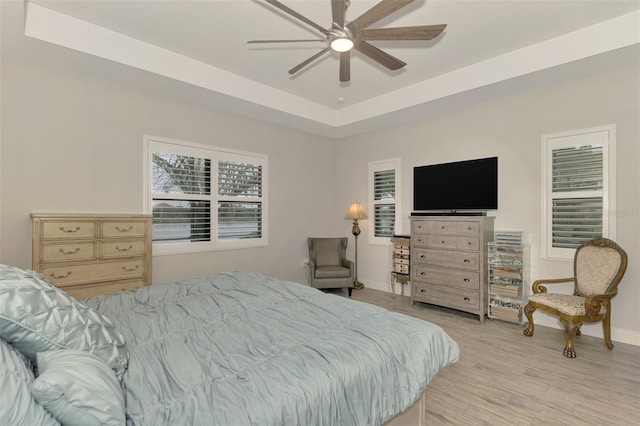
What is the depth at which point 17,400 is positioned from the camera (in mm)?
777

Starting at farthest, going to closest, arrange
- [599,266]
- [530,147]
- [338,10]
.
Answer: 1. [530,147]
2. [599,266]
3. [338,10]

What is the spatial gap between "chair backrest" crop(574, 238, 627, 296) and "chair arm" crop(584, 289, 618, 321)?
5.3 inches

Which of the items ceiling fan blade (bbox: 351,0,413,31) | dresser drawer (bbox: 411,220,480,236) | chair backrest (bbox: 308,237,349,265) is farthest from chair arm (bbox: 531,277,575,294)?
ceiling fan blade (bbox: 351,0,413,31)

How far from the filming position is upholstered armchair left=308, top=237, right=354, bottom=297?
4.71 metres

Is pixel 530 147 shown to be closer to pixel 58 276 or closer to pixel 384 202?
pixel 384 202

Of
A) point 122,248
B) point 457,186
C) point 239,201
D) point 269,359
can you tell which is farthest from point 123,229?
point 457,186

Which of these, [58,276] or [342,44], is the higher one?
[342,44]

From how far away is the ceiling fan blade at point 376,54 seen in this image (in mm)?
2361

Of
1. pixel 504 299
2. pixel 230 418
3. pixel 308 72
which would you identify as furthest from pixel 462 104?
pixel 230 418

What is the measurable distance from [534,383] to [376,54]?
9.45 feet

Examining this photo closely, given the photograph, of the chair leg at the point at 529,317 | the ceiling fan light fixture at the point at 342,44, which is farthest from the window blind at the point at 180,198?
the chair leg at the point at 529,317

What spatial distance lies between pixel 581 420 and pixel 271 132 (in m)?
4.69

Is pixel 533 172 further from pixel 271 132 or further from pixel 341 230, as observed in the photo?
pixel 271 132

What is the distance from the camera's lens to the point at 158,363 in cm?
133
